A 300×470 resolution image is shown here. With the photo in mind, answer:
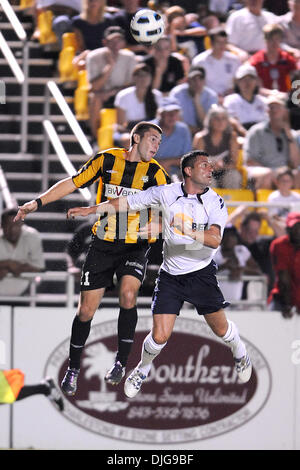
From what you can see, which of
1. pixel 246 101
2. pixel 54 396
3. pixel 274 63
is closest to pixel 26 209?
pixel 246 101

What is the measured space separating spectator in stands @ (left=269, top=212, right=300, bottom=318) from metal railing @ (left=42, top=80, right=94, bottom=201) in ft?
7.21

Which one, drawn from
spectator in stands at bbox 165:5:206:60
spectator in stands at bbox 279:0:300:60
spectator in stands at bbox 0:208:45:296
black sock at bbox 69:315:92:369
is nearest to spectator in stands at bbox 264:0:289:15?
spectator in stands at bbox 279:0:300:60

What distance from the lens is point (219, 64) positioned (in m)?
16.6

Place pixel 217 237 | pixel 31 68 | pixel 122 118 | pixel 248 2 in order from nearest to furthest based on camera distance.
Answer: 1. pixel 217 237
2. pixel 122 118
3. pixel 31 68
4. pixel 248 2

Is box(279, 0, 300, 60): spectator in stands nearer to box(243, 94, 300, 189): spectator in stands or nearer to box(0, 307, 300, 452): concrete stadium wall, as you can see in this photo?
box(243, 94, 300, 189): spectator in stands

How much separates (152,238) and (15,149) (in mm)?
4431

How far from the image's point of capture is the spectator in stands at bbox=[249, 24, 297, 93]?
53.7ft

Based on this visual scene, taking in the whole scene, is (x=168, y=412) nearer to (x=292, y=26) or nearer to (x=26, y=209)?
(x=292, y=26)

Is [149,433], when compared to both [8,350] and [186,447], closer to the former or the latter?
[186,447]

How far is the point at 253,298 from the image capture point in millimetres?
15953

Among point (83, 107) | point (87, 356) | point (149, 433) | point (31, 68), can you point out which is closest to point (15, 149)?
point (83, 107)

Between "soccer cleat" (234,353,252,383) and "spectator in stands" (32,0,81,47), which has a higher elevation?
"spectator in stands" (32,0,81,47)

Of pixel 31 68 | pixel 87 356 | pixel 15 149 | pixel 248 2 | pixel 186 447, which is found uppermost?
pixel 248 2

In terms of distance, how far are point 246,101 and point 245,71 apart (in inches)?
23.1
